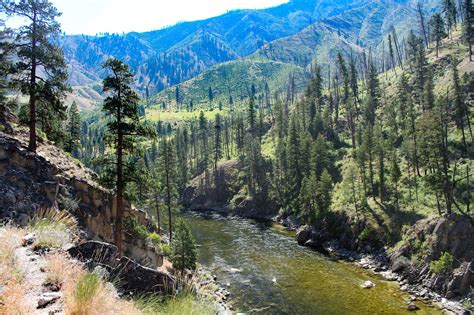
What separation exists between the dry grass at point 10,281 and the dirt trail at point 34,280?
0.47 ft

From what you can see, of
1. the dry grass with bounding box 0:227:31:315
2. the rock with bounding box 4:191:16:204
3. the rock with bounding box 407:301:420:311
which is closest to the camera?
the dry grass with bounding box 0:227:31:315

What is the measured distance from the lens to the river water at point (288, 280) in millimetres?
37000

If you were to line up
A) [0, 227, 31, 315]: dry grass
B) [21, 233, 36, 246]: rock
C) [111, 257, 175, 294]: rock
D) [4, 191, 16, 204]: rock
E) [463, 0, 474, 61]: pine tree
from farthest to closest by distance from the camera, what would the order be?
[463, 0, 474, 61]: pine tree < [4, 191, 16, 204]: rock < [21, 233, 36, 246]: rock < [111, 257, 175, 294]: rock < [0, 227, 31, 315]: dry grass

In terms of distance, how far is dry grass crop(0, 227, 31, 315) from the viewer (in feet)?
17.2

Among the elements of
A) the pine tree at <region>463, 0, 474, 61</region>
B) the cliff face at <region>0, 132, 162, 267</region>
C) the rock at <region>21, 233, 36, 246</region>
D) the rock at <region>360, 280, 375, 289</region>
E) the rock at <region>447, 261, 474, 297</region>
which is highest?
the pine tree at <region>463, 0, 474, 61</region>

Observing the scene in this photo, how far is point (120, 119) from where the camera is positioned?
2500 centimetres

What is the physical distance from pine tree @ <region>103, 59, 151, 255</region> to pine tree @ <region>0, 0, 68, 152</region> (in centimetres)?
646

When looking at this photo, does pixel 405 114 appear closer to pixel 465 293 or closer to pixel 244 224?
pixel 244 224

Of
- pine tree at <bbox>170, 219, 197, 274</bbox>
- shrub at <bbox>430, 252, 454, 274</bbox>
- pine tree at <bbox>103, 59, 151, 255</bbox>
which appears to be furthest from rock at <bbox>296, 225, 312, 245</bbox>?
pine tree at <bbox>103, 59, 151, 255</bbox>

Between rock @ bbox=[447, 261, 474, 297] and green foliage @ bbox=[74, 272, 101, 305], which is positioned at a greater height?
green foliage @ bbox=[74, 272, 101, 305]

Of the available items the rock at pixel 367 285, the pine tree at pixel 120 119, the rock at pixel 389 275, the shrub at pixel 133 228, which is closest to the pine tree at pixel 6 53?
the pine tree at pixel 120 119

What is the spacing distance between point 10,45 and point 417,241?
50.4 metres

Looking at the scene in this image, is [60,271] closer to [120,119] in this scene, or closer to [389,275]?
[120,119]

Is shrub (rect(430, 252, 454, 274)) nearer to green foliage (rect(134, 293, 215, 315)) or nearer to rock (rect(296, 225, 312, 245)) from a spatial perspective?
rock (rect(296, 225, 312, 245))
